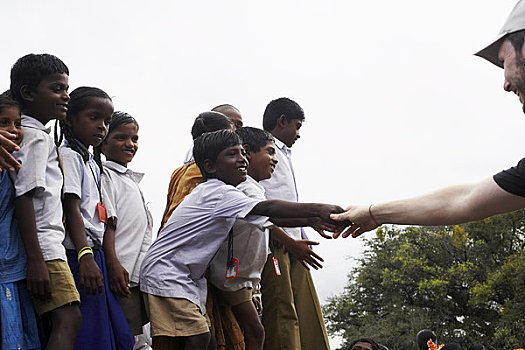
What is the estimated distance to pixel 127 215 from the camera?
4.48m

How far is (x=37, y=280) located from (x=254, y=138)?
7.94 ft

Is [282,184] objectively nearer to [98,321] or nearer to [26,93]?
[98,321]

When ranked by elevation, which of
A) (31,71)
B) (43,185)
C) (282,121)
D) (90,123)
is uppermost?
(31,71)

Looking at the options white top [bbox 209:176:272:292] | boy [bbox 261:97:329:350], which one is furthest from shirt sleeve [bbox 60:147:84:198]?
boy [bbox 261:97:329:350]

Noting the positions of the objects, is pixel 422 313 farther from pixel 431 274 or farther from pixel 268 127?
pixel 268 127

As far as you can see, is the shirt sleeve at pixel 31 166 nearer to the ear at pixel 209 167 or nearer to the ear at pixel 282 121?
the ear at pixel 209 167

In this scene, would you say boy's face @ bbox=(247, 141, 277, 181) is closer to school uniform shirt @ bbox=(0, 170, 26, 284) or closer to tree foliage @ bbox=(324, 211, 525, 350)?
school uniform shirt @ bbox=(0, 170, 26, 284)

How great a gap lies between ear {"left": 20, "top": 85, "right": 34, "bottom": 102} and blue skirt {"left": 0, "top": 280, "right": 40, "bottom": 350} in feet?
3.56

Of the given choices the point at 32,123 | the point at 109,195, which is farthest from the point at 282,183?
the point at 32,123

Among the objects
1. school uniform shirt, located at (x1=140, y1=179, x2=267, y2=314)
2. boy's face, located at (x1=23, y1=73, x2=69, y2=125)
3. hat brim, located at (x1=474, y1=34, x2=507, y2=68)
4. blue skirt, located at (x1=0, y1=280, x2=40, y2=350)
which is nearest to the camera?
hat brim, located at (x1=474, y1=34, x2=507, y2=68)

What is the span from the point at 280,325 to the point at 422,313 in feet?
71.3

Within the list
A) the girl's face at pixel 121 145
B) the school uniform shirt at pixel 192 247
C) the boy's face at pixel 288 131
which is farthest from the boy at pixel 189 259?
the boy's face at pixel 288 131

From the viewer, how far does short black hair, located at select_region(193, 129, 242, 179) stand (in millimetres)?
4562

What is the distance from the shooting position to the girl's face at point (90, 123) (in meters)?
4.28
